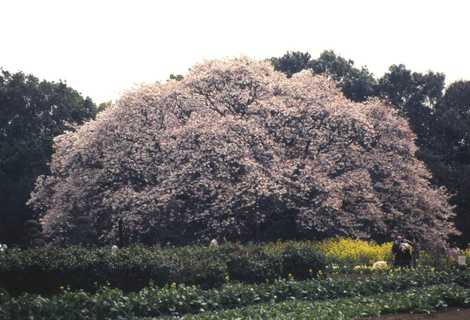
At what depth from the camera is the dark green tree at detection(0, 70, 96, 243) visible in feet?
148

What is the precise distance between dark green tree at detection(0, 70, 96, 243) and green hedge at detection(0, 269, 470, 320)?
31591mm

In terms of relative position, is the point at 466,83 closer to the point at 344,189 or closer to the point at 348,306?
the point at 344,189

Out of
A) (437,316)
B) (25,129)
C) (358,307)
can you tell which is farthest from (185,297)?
(25,129)

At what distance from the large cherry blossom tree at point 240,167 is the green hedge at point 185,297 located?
26.3 feet

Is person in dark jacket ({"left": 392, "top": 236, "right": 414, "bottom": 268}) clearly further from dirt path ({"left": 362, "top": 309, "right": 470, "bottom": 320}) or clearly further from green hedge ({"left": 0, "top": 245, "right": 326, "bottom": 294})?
dirt path ({"left": 362, "top": 309, "right": 470, "bottom": 320})

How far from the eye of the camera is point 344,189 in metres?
28.5

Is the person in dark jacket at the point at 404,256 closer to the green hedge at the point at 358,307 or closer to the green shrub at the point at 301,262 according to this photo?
the green shrub at the point at 301,262

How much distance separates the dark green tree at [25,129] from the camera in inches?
1775

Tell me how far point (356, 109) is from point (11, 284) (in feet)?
61.2

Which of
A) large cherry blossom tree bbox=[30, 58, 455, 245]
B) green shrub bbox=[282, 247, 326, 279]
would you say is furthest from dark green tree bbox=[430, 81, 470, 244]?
green shrub bbox=[282, 247, 326, 279]

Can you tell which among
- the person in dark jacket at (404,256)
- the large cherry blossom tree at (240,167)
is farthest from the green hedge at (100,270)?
the large cherry blossom tree at (240,167)

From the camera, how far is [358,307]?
13.5m

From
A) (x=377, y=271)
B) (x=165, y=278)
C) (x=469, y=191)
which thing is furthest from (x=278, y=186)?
(x=469, y=191)

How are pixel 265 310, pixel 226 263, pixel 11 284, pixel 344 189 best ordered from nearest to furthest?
pixel 265 310, pixel 11 284, pixel 226 263, pixel 344 189
